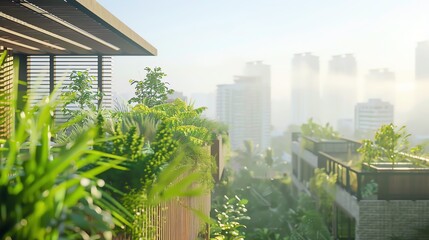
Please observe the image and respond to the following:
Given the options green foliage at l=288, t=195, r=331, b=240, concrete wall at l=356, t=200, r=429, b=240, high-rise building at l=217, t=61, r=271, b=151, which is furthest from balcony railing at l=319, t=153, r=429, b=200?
high-rise building at l=217, t=61, r=271, b=151

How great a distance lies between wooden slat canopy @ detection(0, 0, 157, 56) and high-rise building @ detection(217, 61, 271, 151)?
130 meters

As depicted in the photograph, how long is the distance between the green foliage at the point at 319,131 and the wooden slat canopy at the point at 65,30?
1589 centimetres

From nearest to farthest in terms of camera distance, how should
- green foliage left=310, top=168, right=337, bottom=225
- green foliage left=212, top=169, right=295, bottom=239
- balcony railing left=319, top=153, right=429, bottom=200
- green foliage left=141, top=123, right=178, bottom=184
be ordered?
1. green foliage left=141, top=123, right=178, bottom=184
2. balcony railing left=319, top=153, right=429, bottom=200
3. green foliage left=310, top=168, right=337, bottom=225
4. green foliage left=212, top=169, right=295, bottom=239

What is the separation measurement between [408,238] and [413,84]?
189 metres

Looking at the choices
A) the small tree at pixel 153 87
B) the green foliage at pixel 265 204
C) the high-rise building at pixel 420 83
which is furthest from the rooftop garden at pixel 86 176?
the high-rise building at pixel 420 83

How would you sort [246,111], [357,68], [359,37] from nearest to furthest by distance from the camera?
[246,111] → [359,37] → [357,68]

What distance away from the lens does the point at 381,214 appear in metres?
13.7

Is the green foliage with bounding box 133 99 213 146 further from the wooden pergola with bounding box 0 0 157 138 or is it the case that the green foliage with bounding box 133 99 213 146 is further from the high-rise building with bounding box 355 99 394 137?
Answer: the high-rise building with bounding box 355 99 394 137

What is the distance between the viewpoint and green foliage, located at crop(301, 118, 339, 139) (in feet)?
91.9

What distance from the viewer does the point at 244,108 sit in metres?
151

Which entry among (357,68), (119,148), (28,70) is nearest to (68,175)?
(119,148)

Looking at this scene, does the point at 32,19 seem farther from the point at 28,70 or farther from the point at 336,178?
the point at 336,178

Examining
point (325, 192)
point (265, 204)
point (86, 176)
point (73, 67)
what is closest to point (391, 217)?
point (325, 192)

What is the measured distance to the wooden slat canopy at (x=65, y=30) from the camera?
7.99 metres
